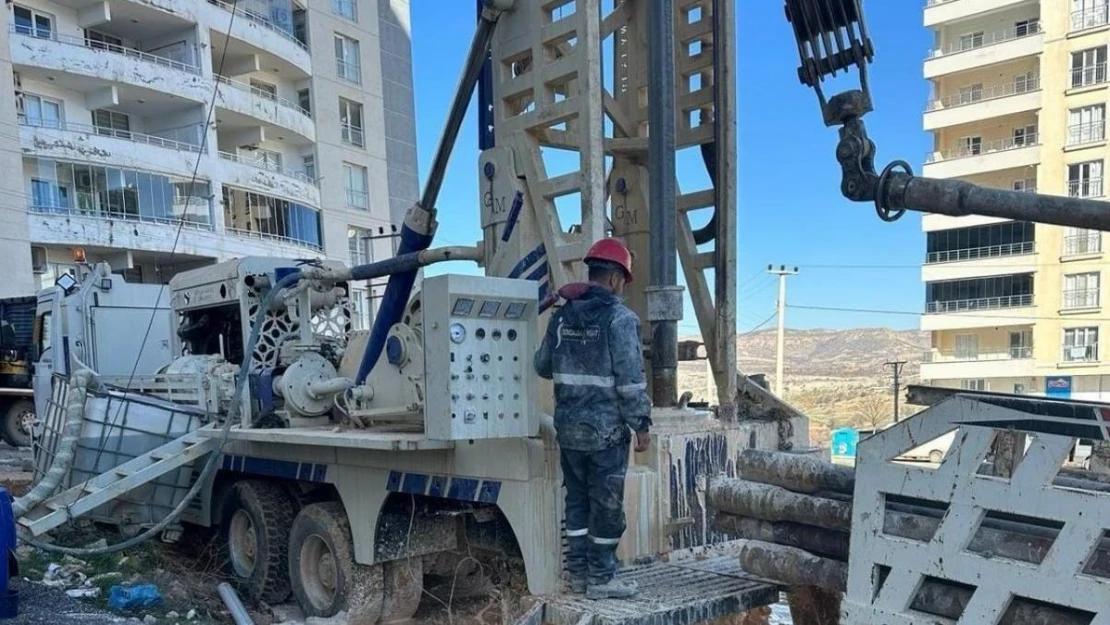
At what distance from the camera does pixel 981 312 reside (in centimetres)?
3591

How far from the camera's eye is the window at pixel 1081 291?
111ft

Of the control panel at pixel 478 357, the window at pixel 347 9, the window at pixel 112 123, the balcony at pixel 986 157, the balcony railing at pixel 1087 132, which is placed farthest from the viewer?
the balcony at pixel 986 157

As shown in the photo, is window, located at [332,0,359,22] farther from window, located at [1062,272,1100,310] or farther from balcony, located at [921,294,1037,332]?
window, located at [1062,272,1100,310]

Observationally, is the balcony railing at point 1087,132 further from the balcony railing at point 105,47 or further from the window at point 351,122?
the balcony railing at point 105,47

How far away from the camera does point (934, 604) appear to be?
298 cm

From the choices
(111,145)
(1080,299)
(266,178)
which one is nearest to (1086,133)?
(1080,299)

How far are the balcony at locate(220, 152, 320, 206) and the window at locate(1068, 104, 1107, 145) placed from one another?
1176 inches

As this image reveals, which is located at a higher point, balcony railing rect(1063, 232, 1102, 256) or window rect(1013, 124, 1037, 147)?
window rect(1013, 124, 1037, 147)

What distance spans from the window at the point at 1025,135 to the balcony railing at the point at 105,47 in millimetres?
32082

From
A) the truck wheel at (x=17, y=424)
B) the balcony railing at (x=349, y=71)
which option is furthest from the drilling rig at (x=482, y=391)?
the balcony railing at (x=349, y=71)

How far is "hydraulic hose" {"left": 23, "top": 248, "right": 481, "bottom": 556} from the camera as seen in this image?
5.21 m

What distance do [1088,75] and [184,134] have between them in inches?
1343

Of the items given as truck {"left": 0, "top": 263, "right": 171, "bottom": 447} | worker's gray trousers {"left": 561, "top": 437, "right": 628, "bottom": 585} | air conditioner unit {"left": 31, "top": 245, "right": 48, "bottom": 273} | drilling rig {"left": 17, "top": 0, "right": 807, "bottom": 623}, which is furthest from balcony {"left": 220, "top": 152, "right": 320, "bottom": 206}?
worker's gray trousers {"left": 561, "top": 437, "right": 628, "bottom": 585}

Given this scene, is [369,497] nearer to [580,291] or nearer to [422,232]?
[422,232]
